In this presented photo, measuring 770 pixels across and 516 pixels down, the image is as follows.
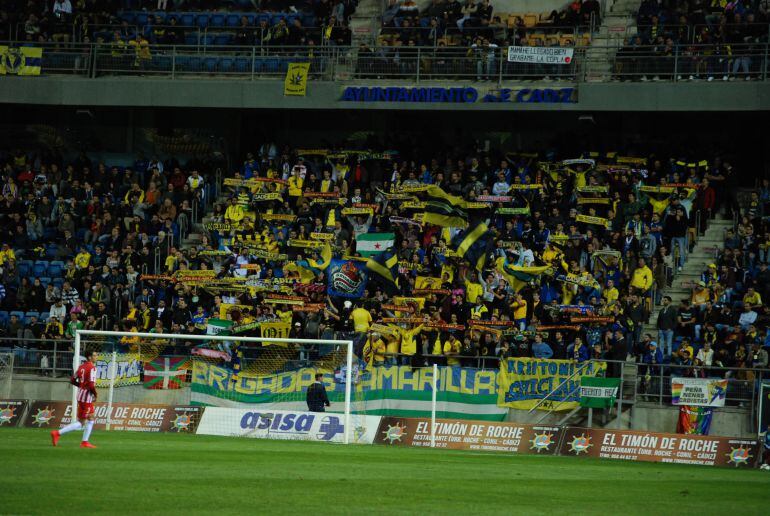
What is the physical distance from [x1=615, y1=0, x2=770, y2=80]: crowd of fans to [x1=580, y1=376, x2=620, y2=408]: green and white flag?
11.3m

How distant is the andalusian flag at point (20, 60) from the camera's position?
116ft

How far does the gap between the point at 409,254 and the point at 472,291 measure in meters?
2.48

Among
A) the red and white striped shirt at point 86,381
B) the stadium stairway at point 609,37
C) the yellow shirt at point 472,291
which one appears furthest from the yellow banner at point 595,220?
the red and white striped shirt at point 86,381

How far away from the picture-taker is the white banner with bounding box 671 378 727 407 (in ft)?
77.8

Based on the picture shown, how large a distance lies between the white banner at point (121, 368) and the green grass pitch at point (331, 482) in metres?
4.85

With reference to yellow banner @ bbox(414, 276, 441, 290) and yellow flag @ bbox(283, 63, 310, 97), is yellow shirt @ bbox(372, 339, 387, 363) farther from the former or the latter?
yellow flag @ bbox(283, 63, 310, 97)

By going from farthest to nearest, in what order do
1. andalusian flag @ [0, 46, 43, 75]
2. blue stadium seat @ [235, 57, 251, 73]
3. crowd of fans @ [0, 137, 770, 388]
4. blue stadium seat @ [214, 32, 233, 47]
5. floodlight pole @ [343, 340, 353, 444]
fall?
1. blue stadium seat @ [214, 32, 233, 47]
2. andalusian flag @ [0, 46, 43, 75]
3. blue stadium seat @ [235, 57, 251, 73]
4. crowd of fans @ [0, 137, 770, 388]
5. floodlight pole @ [343, 340, 353, 444]

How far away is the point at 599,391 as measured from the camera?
24250 mm

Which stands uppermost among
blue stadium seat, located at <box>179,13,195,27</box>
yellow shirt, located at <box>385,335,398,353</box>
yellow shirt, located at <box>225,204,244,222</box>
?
Answer: blue stadium seat, located at <box>179,13,195,27</box>

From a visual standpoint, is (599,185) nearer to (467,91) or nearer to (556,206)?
(556,206)

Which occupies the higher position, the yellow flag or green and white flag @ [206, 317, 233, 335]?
the yellow flag

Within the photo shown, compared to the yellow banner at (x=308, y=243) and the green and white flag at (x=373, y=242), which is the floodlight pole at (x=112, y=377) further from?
the green and white flag at (x=373, y=242)

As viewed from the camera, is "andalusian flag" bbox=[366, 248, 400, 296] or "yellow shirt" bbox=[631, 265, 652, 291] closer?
"yellow shirt" bbox=[631, 265, 652, 291]


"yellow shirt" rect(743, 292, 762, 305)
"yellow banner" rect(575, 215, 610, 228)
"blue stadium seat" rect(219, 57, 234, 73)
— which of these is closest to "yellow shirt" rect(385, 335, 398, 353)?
"yellow banner" rect(575, 215, 610, 228)
